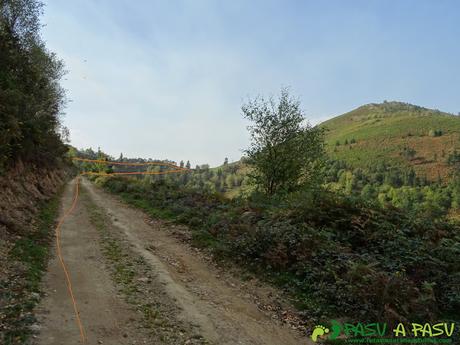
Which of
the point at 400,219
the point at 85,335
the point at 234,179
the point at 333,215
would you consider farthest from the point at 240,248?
the point at 234,179

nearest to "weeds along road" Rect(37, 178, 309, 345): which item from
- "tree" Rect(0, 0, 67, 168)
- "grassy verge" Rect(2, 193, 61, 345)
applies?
"grassy verge" Rect(2, 193, 61, 345)

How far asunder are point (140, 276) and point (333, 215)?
763cm

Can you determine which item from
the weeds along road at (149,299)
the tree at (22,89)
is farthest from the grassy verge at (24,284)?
the tree at (22,89)

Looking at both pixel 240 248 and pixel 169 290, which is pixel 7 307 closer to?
pixel 169 290

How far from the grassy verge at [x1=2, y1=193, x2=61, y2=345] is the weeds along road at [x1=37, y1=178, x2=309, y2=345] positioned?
0.80 ft

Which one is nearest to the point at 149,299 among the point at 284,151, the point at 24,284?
the point at 24,284

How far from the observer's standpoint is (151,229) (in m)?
17.0

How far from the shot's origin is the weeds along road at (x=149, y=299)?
261 inches

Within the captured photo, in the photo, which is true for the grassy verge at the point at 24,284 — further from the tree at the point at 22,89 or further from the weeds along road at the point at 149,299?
the tree at the point at 22,89

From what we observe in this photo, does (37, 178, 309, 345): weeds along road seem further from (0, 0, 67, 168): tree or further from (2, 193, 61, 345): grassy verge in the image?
(0, 0, 67, 168): tree

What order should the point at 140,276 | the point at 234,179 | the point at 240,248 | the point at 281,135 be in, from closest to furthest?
the point at 140,276
the point at 240,248
the point at 281,135
the point at 234,179

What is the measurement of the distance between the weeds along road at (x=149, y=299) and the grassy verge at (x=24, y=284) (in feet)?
0.80

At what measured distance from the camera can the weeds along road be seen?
261 inches

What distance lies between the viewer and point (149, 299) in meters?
8.24
